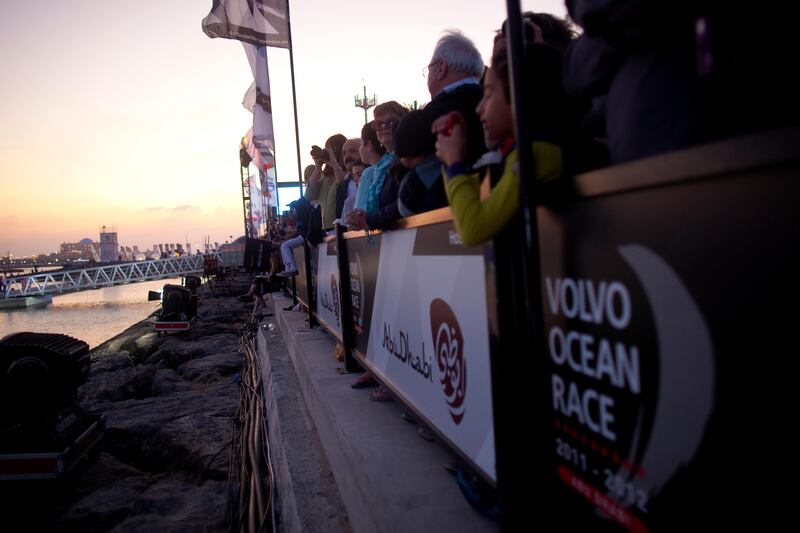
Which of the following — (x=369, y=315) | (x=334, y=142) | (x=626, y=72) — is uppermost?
(x=334, y=142)

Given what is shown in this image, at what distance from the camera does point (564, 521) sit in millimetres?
1531

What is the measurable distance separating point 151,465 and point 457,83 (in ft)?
17.1

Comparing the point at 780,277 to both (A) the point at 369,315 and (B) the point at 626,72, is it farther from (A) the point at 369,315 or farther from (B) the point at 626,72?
(A) the point at 369,315

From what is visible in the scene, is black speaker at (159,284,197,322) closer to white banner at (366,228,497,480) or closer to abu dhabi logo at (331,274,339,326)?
abu dhabi logo at (331,274,339,326)

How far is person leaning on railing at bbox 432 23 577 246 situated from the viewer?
61.1 inches

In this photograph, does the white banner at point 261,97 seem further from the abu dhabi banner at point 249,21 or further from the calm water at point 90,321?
the calm water at point 90,321

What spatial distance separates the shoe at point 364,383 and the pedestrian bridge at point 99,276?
114 ft

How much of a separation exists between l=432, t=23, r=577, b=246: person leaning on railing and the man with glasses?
791 millimetres

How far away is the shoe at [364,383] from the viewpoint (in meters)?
3.91

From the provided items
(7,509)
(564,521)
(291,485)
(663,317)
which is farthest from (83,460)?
(663,317)

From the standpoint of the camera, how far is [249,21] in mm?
8797

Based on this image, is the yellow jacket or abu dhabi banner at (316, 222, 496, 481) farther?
abu dhabi banner at (316, 222, 496, 481)

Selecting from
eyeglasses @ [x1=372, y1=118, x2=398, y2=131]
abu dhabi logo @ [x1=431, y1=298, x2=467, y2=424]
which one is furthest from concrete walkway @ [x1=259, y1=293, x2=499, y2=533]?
eyeglasses @ [x1=372, y1=118, x2=398, y2=131]

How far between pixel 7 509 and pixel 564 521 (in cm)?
546
